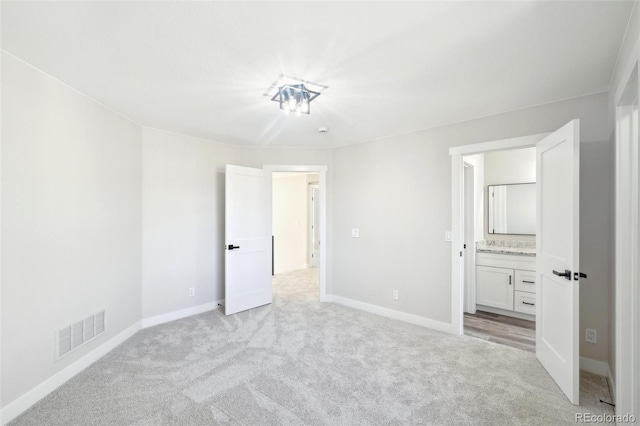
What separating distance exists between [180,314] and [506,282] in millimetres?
4303

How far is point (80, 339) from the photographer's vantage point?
2527 mm

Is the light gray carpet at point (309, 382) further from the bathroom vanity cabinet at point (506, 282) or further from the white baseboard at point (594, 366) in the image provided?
the bathroom vanity cabinet at point (506, 282)

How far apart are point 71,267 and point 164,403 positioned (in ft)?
4.43

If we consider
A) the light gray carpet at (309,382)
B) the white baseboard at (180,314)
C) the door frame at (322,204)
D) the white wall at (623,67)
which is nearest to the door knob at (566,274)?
the white wall at (623,67)

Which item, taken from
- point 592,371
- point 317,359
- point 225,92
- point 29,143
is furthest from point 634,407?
point 29,143

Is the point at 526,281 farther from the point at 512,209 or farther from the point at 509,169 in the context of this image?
the point at 509,169

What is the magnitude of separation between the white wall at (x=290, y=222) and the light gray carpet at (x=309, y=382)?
357cm

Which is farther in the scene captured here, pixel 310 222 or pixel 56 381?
pixel 310 222

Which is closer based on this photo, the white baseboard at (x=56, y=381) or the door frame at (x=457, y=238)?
the white baseboard at (x=56, y=381)

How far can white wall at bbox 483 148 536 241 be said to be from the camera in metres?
4.27

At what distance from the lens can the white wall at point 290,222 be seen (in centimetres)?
700

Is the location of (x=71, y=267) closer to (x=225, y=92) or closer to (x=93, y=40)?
(x=93, y=40)

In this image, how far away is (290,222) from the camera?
7.24m

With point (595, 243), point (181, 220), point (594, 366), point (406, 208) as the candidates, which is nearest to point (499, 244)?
point (406, 208)
